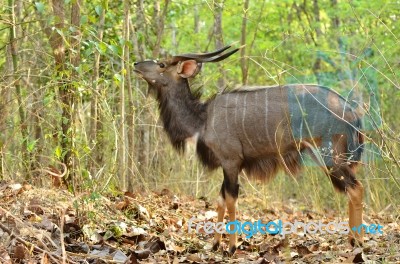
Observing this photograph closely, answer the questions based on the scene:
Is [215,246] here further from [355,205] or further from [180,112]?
[180,112]

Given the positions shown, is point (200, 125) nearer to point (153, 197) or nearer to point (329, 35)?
point (153, 197)

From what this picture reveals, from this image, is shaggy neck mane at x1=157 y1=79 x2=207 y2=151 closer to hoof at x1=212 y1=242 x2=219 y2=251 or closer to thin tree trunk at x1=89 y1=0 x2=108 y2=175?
thin tree trunk at x1=89 y1=0 x2=108 y2=175

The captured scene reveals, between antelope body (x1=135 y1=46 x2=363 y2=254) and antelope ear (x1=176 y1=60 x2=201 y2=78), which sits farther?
antelope ear (x1=176 y1=60 x2=201 y2=78)

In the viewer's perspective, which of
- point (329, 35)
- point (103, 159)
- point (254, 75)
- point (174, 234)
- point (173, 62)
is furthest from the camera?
point (254, 75)

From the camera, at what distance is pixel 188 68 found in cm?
670

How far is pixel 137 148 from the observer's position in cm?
948

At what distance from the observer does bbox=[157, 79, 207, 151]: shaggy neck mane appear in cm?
655

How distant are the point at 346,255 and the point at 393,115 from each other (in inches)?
259

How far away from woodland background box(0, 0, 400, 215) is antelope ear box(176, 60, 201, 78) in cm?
16

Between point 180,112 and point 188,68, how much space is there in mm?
418

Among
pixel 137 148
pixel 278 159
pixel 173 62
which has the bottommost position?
pixel 137 148

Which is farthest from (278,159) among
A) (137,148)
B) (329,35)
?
→ (329,35)

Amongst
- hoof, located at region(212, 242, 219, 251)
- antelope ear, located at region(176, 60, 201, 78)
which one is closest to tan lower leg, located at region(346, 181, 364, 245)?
hoof, located at region(212, 242, 219, 251)

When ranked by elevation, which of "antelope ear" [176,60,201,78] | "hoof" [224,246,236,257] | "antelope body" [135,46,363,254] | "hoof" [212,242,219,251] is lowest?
"hoof" [212,242,219,251]
